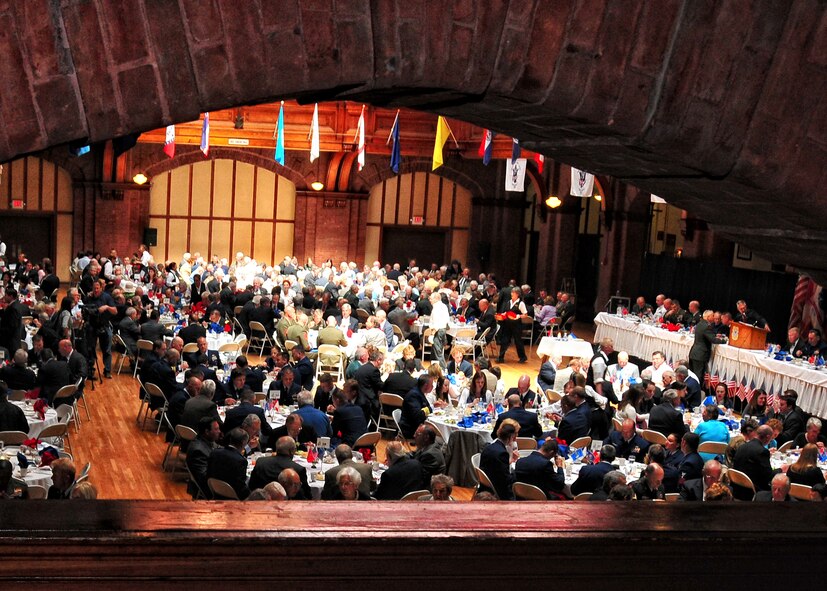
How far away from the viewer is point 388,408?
12.4 m

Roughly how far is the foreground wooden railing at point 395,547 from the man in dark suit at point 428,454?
19.4ft

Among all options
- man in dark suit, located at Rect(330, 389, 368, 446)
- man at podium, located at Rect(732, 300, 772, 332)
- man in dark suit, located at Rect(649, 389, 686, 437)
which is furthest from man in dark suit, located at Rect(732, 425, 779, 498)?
man at podium, located at Rect(732, 300, 772, 332)

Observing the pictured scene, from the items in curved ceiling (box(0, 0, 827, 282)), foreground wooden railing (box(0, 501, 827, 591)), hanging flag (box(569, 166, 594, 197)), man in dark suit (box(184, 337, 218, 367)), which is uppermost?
hanging flag (box(569, 166, 594, 197))

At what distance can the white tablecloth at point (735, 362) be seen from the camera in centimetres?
1432

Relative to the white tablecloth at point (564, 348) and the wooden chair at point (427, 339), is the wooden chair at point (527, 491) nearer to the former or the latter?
the wooden chair at point (427, 339)

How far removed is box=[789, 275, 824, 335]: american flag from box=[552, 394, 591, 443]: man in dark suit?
8555 millimetres

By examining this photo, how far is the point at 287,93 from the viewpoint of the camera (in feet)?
6.25

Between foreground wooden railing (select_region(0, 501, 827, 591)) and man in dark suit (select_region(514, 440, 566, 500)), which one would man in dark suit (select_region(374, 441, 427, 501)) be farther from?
foreground wooden railing (select_region(0, 501, 827, 591))

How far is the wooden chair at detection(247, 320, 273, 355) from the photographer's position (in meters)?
17.1

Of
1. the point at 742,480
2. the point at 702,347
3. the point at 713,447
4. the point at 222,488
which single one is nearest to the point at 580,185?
the point at 702,347

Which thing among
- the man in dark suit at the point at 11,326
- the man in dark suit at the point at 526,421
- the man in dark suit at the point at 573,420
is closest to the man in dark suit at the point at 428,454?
the man in dark suit at the point at 526,421

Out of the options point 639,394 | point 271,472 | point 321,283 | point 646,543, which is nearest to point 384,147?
point 321,283

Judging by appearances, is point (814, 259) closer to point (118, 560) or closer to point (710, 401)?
point (118, 560)

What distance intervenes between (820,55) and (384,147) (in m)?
23.5
